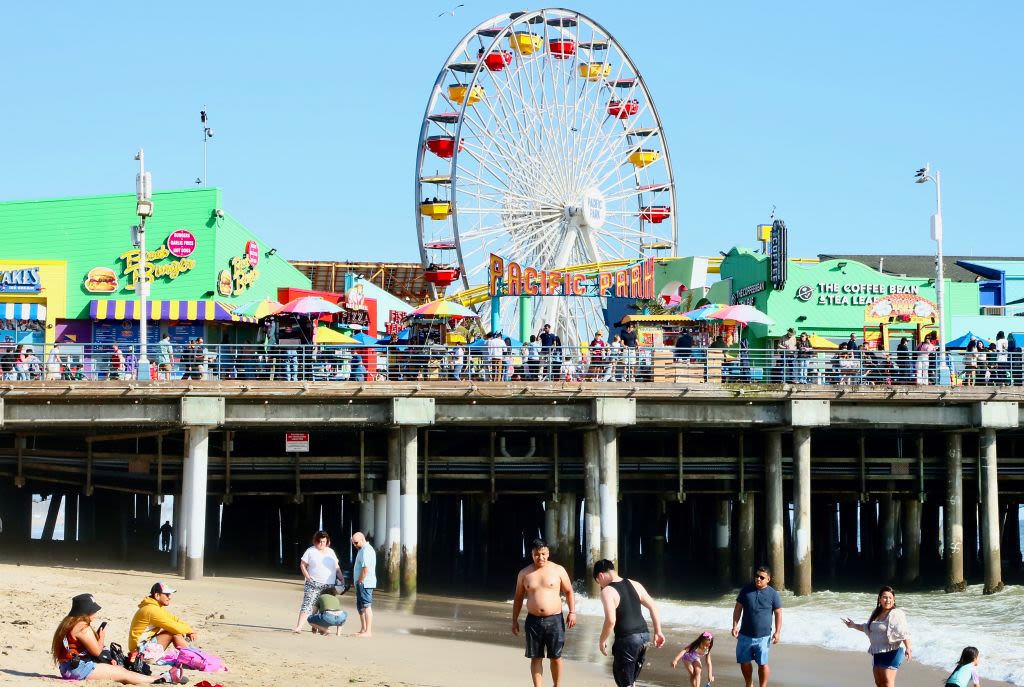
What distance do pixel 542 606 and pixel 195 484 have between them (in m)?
15.4

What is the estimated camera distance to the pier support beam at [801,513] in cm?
3062

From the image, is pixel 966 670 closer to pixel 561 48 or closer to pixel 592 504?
pixel 592 504

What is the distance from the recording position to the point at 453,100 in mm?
52000

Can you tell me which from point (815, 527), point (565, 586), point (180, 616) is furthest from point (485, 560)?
point (565, 586)

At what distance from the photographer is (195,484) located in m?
28.1

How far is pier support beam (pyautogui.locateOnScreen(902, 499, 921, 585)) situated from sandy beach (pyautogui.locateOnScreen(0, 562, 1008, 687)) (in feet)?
34.6

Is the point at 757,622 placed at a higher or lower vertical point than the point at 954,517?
lower

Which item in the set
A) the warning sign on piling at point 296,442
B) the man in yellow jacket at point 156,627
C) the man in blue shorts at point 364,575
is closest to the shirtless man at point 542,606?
the man in yellow jacket at point 156,627

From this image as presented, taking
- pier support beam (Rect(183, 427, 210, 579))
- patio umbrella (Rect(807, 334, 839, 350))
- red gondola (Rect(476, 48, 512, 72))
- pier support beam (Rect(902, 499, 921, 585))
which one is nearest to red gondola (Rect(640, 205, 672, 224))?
red gondola (Rect(476, 48, 512, 72))

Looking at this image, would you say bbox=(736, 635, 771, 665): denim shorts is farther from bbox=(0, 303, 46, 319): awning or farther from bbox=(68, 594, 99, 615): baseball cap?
bbox=(0, 303, 46, 319): awning

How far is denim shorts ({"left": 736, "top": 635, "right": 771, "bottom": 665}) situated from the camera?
14977mm

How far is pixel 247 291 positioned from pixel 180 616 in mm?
21704

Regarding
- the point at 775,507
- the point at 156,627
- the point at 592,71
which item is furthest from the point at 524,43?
the point at 156,627

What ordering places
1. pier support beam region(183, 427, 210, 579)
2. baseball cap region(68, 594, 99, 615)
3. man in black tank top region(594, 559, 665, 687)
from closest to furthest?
man in black tank top region(594, 559, 665, 687), baseball cap region(68, 594, 99, 615), pier support beam region(183, 427, 210, 579)
